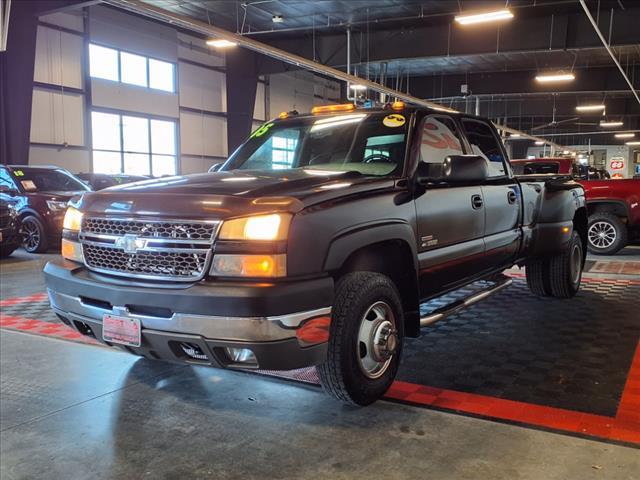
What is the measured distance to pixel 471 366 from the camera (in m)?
3.97

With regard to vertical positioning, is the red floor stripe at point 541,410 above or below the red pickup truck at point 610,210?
below

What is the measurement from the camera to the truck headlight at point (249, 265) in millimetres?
2566

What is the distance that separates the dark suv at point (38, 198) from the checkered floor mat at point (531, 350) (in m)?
4.94

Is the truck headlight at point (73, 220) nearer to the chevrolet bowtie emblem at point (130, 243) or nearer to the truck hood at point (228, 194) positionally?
the truck hood at point (228, 194)

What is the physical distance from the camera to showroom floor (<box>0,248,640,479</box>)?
103 inches

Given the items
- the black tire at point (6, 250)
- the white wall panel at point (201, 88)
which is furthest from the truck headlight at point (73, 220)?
the white wall panel at point (201, 88)

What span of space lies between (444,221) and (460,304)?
0.61 meters

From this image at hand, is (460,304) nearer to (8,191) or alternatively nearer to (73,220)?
(73,220)

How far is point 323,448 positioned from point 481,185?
7.99ft

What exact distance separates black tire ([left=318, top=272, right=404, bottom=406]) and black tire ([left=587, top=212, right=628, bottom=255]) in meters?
7.21

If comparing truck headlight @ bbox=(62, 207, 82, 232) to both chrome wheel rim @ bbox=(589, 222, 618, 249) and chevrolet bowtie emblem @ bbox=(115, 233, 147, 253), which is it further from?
chrome wheel rim @ bbox=(589, 222, 618, 249)

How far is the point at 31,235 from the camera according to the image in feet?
36.6

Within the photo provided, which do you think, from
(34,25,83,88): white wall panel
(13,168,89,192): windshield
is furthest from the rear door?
(34,25,83,88): white wall panel

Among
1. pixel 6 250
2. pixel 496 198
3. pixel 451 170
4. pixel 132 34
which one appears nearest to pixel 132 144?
pixel 132 34
